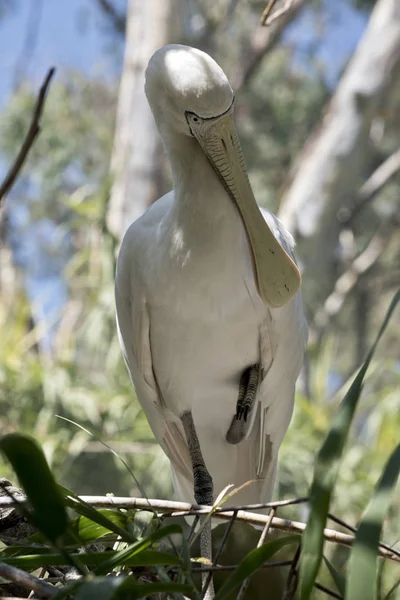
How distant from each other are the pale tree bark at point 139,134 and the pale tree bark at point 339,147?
0.88m

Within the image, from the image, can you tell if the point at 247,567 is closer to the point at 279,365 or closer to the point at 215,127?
the point at 215,127

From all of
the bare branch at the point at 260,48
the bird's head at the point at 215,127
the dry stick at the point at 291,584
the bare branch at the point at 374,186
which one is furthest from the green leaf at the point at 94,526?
the bare branch at the point at 260,48

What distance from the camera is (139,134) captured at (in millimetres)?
5590

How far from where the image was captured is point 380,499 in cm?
97

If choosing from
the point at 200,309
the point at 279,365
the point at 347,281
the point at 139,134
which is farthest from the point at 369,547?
the point at 347,281

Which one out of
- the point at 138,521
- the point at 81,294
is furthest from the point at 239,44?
the point at 138,521

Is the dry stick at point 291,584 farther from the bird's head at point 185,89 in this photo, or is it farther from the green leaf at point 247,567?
the bird's head at point 185,89

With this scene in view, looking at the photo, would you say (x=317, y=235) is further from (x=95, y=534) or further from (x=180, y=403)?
(x=95, y=534)

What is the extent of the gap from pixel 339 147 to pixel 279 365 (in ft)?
9.71

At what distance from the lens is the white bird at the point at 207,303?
1.97 meters

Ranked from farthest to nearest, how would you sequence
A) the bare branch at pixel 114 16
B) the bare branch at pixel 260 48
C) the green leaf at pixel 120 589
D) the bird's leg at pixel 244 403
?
the bare branch at pixel 114 16 < the bare branch at pixel 260 48 < the bird's leg at pixel 244 403 < the green leaf at pixel 120 589

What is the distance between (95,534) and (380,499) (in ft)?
1.76

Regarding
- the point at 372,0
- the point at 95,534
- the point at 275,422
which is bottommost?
the point at 275,422

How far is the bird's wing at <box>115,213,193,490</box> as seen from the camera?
89.6 inches
